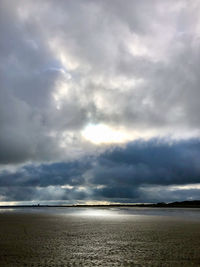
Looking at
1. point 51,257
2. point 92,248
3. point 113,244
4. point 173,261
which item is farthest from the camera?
point 113,244

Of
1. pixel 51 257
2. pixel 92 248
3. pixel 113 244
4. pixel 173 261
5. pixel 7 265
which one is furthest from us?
Result: pixel 113 244

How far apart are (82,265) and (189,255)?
22.5ft

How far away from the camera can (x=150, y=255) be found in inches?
675

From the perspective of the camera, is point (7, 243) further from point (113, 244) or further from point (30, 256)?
point (113, 244)

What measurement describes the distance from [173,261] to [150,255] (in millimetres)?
1979

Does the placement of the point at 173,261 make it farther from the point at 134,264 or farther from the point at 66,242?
the point at 66,242

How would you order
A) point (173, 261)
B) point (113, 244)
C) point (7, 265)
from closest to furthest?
point (7, 265) < point (173, 261) < point (113, 244)

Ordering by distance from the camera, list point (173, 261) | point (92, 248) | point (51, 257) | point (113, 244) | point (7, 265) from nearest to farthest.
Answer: point (7, 265), point (173, 261), point (51, 257), point (92, 248), point (113, 244)

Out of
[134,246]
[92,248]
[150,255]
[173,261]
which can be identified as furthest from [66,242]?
[173,261]

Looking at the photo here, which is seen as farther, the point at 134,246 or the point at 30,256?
the point at 134,246

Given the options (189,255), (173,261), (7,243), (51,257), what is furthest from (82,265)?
(7,243)

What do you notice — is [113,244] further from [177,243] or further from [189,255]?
[189,255]

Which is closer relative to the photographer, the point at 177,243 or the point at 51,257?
the point at 51,257

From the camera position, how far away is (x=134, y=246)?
67.2 feet
